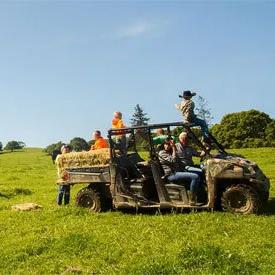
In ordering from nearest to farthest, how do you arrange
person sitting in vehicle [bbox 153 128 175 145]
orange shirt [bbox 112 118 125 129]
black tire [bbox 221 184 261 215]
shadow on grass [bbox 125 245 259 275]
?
shadow on grass [bbox 125 245 259 275]
black tire [bbox 221 184 261 215]
person sitting in vehicle [bbox 153 128 175 145]
orange shirt [bbox 112 118 125 129]

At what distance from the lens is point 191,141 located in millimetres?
16328

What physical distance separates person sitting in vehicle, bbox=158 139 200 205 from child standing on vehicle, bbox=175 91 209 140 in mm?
798

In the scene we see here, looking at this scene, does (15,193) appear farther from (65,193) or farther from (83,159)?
(83,159)

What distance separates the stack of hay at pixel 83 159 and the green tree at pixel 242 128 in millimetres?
47426

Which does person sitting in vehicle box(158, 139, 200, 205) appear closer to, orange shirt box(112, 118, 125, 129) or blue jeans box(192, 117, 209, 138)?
blue jeans box(192, 117, 209, 138)

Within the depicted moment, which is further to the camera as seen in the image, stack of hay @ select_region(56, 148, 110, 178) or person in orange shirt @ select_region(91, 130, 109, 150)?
person in orange shirt @ select_region(91, 130, 109, 150)

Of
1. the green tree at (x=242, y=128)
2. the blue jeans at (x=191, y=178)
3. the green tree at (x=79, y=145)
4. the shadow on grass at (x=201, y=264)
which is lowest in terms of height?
the shadow on grass at (x=201, y=264)

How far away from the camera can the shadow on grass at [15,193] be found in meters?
24.1

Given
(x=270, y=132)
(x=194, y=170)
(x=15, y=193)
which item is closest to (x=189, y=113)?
(x=194, y=170)

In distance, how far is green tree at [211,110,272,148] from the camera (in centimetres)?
6519

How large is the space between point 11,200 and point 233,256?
44.5ft

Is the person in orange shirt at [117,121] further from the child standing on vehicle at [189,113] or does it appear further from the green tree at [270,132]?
the green tree at [270,132]

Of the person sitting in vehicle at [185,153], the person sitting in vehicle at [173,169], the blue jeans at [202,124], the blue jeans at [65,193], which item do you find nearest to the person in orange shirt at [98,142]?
the blue jeans at [65,193]

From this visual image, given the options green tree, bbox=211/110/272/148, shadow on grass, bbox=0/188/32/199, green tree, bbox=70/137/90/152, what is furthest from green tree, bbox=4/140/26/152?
→ shadow on grass, bbox=0/188/32/199
